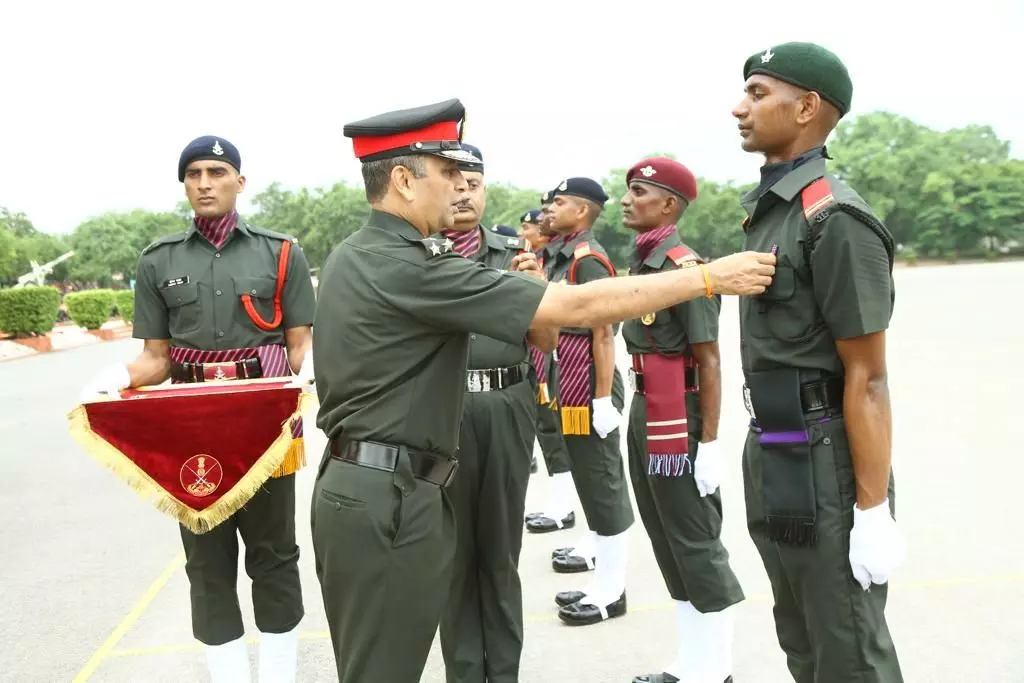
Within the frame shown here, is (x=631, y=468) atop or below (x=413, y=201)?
below

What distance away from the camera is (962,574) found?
4516 mm

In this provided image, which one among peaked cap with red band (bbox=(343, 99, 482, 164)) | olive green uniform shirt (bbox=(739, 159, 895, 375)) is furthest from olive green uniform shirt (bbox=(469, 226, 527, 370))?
olive green uniform shirt (bbox=(739, 159, 895, 375))

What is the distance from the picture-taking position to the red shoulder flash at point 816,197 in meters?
2.15

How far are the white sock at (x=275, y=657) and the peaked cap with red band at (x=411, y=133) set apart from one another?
86.0 inches

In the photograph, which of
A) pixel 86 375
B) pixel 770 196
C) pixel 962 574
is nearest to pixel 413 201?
pixel 770 196

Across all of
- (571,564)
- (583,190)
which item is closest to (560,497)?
(571,564)

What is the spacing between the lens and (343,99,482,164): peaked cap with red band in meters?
2.34

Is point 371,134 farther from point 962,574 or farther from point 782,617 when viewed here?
point 962,574

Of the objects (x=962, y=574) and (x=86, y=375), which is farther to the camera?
(x=86, y=375)

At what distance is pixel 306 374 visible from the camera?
3.40 metres

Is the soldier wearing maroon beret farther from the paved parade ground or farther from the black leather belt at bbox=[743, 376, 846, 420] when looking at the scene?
the black leather belt at bbox=[743, 376, 846, 420]

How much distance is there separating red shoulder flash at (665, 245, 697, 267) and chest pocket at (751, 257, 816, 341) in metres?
1.17

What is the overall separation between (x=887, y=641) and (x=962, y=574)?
110 inches

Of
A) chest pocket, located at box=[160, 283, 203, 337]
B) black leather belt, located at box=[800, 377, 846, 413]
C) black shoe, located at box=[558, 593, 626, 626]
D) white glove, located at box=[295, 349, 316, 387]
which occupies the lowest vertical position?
black shoe, located at box=[558, 593, 626, 626]
